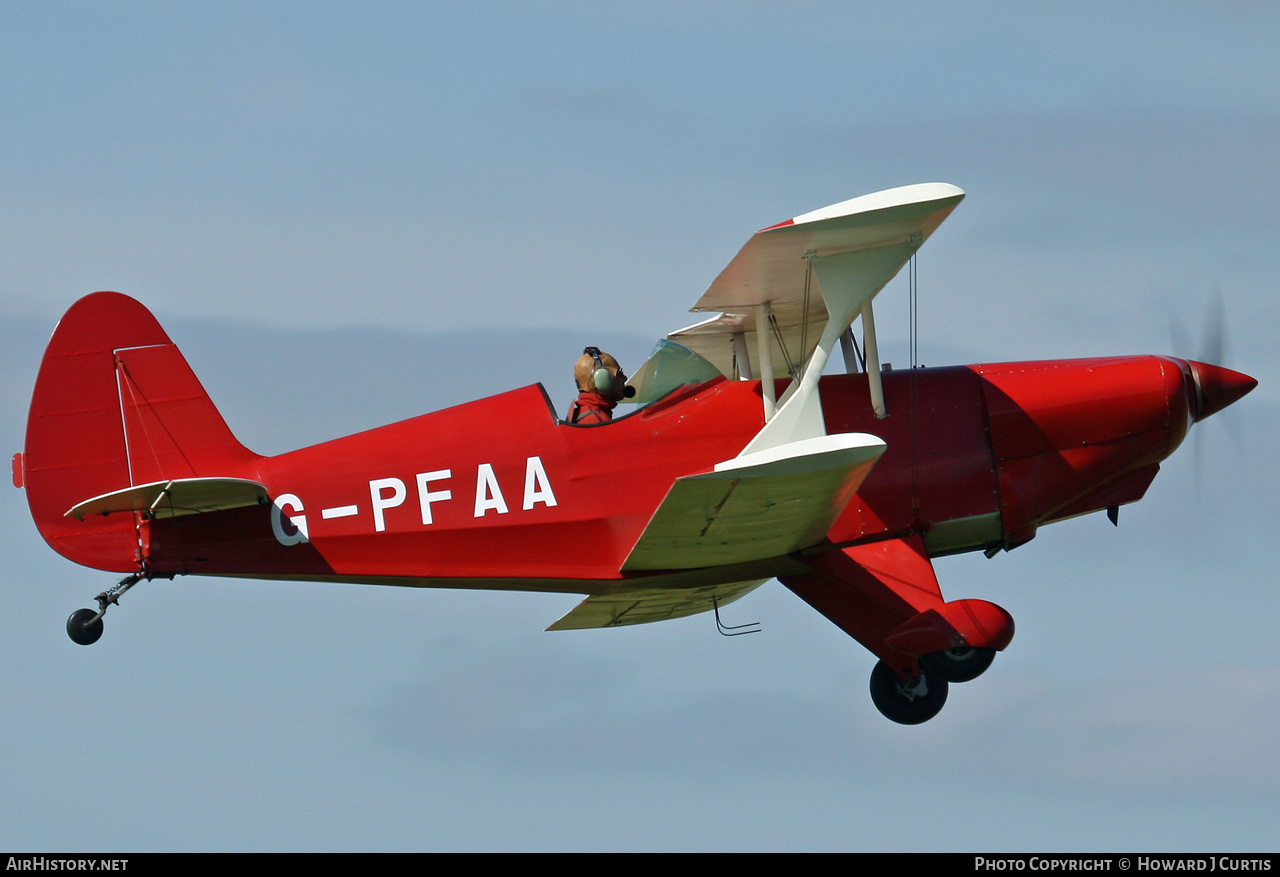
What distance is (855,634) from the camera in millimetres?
12375

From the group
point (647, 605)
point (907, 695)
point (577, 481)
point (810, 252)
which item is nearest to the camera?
point (810, 252)

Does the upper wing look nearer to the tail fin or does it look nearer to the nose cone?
the nose cone

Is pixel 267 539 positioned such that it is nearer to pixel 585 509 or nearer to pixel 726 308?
pixel 585 509

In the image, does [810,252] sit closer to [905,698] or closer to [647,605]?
[905,698]

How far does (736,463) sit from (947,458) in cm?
234

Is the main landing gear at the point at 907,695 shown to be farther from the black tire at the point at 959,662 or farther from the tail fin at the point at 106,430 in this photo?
the tail fin at the point at 106,430

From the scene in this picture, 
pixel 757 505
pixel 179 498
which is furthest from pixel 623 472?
pixel 179 498

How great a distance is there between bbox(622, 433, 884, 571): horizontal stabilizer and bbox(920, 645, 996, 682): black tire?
1132mm

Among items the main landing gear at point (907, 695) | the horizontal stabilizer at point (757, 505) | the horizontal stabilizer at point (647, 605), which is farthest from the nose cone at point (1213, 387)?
the horizontal stabilizer at point (647, 605)

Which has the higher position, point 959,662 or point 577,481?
point 577,481

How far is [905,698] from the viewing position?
1261cm

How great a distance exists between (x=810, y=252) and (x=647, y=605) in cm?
352

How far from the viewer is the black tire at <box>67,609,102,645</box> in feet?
38.1

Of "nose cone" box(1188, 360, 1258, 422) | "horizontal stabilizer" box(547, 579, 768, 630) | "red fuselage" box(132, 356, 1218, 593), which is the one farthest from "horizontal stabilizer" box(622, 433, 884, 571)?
"nose cone" box(1188, 360, 1258, 422)
